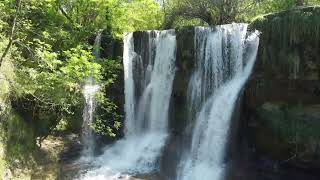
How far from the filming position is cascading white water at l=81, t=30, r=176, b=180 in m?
17.6

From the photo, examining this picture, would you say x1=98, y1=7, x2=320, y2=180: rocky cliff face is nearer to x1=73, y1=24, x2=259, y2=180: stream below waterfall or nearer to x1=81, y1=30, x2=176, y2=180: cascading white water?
x1=73, y1=24, x2=259, y2=180: stream below waterfall

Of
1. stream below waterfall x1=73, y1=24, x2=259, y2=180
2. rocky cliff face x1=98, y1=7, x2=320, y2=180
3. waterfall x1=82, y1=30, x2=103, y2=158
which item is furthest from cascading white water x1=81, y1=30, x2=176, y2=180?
rocky cliff face x1=98, y1=7, x2=320, y2=180

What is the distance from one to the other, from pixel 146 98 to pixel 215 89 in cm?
375

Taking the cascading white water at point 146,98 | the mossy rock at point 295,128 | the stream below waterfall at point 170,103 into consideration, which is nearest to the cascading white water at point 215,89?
the stream below waterfall at point 170,103

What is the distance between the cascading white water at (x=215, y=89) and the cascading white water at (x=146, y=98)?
1.61m

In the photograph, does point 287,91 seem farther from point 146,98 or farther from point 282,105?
point 146,98

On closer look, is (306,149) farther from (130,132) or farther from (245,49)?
(130,132)

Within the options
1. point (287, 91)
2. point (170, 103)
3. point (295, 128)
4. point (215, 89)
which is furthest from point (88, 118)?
point (295, 128)

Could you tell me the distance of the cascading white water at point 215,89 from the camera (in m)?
15.5

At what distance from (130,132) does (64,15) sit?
6.19 m

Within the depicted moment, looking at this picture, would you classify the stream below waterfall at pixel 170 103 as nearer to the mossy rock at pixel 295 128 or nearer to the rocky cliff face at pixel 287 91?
the rocky cliff face at pixel 287 91

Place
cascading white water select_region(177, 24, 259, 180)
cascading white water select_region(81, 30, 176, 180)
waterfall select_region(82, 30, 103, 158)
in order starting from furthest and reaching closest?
waterfall select_region(82, 30, 103, 158) < cascading white water select_region(81, 30, 176, 180) < cascading white water select_region(177, 24, 259, 180)

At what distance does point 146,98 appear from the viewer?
63.7ft

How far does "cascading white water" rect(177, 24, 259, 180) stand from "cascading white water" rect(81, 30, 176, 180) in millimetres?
1613
